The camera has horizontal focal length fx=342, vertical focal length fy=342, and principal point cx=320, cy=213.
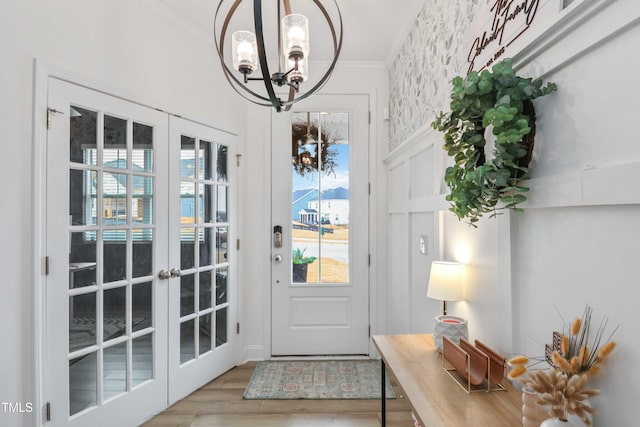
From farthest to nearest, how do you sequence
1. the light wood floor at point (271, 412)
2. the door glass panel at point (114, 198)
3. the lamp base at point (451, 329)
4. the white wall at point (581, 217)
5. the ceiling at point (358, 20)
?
the ceiling at point (358, 20) < the light wood floor at point (271, 412) < the door glass panel at point (114, 198) < the lamp base at point (451, 329) < the white wall at point (581, 217)

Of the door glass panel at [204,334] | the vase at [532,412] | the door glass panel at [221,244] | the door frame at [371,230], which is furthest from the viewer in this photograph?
the door frame at [371,230]

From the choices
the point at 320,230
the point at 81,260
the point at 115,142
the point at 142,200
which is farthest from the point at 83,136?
the point at 320,230

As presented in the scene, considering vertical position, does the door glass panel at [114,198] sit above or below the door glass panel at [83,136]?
below

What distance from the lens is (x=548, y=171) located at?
1.00 meters

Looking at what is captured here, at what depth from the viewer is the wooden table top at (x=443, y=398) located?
985 millimetres

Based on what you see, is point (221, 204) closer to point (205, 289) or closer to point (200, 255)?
point (200, 255)

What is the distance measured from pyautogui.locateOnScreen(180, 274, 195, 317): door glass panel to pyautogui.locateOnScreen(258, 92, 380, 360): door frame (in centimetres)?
68

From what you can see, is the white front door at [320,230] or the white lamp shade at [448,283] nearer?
the white lamp shade at [448,283]

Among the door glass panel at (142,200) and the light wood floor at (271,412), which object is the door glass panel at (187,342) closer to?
the light wood floor at (271,412)

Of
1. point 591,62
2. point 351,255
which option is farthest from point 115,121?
point 591,62

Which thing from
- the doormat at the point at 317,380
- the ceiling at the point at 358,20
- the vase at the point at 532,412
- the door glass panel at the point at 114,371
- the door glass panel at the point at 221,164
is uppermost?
the ceiling at the point at 358,20

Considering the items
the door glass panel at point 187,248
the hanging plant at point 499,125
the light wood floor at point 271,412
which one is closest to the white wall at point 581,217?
the hanging plant at point 499,125

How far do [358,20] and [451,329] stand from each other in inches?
83.0

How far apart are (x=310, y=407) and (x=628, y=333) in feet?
6.37
